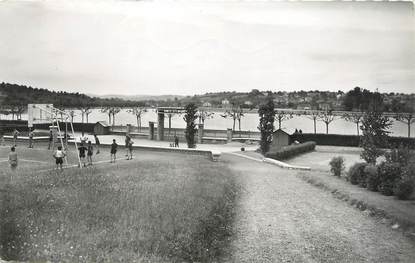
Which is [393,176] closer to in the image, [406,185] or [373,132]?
[406,185]

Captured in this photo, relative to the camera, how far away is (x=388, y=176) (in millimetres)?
18266

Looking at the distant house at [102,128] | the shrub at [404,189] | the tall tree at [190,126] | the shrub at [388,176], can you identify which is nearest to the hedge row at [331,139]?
the tall tree at [190,126]

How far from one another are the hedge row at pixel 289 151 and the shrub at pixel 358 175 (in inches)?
479

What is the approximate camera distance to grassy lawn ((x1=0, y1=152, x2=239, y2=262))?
8398 millimetres

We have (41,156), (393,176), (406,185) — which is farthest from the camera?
(41,156)

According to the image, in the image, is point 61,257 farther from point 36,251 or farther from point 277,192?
point 277,192

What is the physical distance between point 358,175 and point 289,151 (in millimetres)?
16665

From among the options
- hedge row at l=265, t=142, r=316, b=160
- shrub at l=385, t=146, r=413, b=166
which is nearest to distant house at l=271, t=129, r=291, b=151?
hedge row at l=265, t=142, r=316, b=160

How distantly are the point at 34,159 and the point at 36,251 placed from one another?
2028cm

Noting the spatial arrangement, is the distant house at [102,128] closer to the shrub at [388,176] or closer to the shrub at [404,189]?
the shrub at [388,176]

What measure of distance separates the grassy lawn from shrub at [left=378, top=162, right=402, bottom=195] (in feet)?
24.9

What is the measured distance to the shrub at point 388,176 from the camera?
17703mm

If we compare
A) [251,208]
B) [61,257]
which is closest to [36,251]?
[61,257]

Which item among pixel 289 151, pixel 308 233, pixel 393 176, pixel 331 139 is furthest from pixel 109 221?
pixel 331 139
